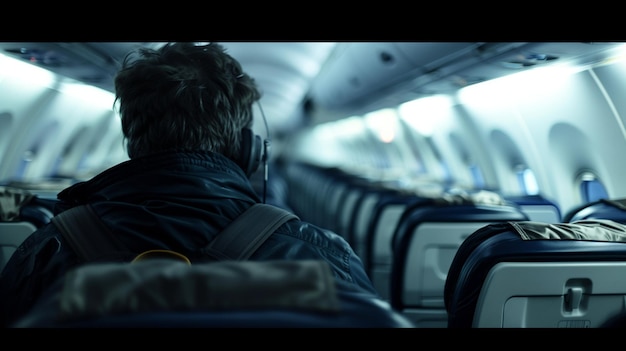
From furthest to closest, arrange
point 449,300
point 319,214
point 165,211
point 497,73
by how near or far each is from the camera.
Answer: point 319,214
point 497,73
point 449,300
point 165,211

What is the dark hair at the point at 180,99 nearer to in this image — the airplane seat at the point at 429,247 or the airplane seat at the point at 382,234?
the airplane seat at the point at 429,247

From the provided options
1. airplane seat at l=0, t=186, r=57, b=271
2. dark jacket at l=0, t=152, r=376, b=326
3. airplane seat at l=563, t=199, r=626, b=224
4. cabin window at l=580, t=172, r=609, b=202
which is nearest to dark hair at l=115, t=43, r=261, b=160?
dark jacket at l=0, t=152, r=376, b=326

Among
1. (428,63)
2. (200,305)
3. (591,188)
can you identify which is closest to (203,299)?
(200,305)

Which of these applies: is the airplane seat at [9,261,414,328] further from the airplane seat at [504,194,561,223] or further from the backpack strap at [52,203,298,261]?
the airplane seat at [504,194,561,223]

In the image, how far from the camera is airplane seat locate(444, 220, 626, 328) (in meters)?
1.93

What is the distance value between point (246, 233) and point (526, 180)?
5189 mm

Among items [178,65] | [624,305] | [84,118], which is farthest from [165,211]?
[84,118]

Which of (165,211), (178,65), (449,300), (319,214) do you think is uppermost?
(178,65)

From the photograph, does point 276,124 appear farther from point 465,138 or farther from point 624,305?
point 624,305

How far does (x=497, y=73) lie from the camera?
15.0 ft

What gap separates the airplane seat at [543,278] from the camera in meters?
1.93

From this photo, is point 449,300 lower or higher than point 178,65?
lower

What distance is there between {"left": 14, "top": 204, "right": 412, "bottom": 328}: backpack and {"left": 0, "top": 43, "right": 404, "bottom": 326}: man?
0.55 m
